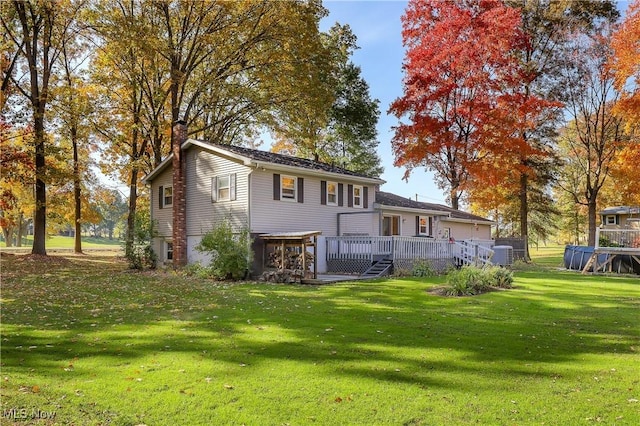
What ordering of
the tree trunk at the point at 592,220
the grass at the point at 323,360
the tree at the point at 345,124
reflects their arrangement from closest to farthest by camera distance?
the grass at the point at 323,360 → the tree trunk at the point at 592,220 → the tree at the point at 345,124

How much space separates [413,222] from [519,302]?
1714cm

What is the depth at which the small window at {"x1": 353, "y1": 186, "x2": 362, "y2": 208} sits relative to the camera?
23.4 meters

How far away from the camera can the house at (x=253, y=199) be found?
1864 centimetres

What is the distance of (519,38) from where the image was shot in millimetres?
28594

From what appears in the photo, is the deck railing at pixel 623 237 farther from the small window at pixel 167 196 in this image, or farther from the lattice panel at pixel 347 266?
the small window at pixel 167 196

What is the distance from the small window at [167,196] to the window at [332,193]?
26.6 feet

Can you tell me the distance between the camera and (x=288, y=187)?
19.9 meters

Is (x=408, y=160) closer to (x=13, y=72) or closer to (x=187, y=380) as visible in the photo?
(x=13, y=72)

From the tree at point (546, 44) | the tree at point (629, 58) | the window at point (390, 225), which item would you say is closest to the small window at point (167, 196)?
the window at point (390, 225)

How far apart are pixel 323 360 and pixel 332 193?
54.4 ft

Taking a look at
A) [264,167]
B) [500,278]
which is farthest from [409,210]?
[500,278]

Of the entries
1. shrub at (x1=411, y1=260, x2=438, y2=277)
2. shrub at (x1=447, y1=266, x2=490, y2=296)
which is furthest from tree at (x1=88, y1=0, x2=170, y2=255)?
shrub at (x1=447, y1=266, x2=490, y2=296)

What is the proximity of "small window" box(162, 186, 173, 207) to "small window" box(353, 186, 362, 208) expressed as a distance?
31.2 feet

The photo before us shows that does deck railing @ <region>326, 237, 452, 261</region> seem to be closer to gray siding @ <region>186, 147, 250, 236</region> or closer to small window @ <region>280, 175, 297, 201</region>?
small window @ <region>280, 175, 297, 201</region>
